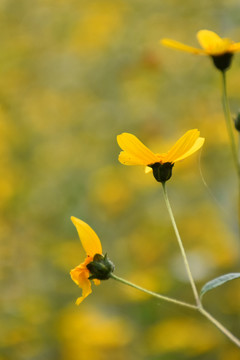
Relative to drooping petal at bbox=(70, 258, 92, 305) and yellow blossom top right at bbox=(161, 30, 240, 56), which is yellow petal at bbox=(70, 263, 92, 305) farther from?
yellow blossom top right at bbox=(161, 30, 240, 56)

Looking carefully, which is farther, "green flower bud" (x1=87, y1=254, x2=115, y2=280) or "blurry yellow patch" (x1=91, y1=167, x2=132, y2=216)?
"blurry yellow patch" (x1=91, y1=167, x2=132, y2=216)

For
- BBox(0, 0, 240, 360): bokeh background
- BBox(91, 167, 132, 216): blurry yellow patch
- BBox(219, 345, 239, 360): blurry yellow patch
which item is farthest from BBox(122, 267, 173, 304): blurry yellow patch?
BBox(91, 167, 132, 216): blurry yellow patch

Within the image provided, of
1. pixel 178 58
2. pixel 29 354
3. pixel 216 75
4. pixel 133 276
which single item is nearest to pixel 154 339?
pixel 133 276

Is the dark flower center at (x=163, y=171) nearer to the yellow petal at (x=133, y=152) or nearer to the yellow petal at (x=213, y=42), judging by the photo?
the yellow petal at (x=133, y=152)

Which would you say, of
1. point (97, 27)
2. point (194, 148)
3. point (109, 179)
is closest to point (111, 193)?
point (109, 179)

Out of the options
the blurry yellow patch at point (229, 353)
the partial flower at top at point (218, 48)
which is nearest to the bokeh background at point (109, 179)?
the blurry yellow patch at point (229, 353)

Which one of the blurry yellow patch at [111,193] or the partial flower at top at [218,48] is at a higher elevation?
the blurry yellow patch at [111,193]
